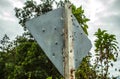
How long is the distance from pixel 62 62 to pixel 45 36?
26 cm

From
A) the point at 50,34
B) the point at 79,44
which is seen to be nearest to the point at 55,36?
the point at 50,34

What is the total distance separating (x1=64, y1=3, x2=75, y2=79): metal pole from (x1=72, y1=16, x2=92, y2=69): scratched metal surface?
0.07 m

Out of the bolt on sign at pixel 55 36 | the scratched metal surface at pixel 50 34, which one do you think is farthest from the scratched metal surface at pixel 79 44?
the scratched metal surface at pixel 50 34

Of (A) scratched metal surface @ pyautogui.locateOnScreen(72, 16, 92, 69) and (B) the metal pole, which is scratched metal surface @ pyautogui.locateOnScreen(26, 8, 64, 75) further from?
(A) scratched metal surface @ pyautogui.locateOnScreen(72, 16, 92, 69)

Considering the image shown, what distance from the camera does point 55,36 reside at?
115 inches

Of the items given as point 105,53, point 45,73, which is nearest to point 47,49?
point 105,53

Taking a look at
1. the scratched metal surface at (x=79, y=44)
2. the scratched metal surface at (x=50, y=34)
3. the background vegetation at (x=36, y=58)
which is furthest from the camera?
the background vegetation at (x=36, y=58)

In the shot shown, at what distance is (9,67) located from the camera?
139 feet

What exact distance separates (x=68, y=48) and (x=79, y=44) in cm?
18

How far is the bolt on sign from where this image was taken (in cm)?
284

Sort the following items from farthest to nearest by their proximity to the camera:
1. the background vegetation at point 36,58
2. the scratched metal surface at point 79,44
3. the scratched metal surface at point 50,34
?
the background vegetation at point 36,58
the scratched metal surface at point 79,44
the scratched metal surface at point 50,34

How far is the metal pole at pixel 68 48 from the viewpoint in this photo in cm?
285

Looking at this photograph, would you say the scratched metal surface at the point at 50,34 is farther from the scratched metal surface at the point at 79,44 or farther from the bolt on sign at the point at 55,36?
the scratched metal surface at the point at 79,44

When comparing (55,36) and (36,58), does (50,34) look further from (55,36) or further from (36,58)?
(36,58)
